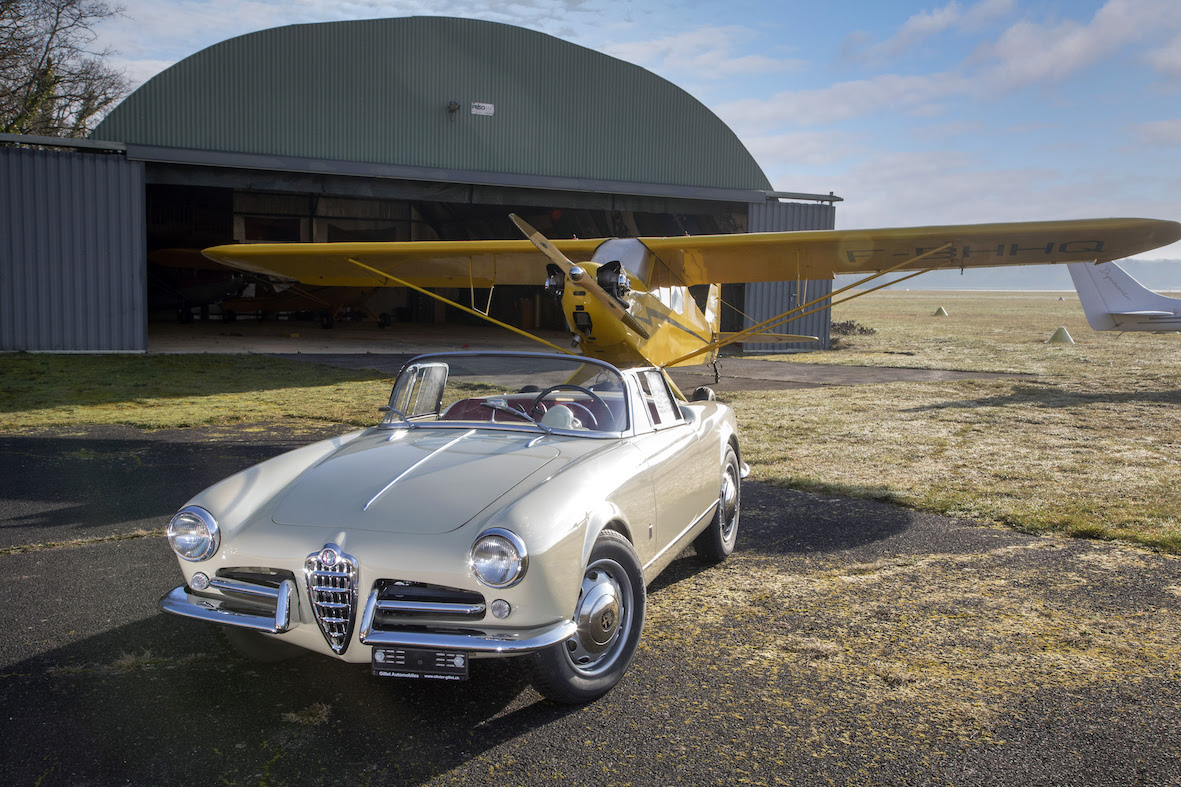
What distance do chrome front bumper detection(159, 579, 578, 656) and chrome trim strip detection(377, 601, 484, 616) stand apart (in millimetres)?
45

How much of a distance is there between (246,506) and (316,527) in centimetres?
Result: 44

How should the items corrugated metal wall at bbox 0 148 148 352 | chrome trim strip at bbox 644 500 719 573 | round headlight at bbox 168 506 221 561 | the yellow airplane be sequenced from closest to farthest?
round headlight at bbox 168 506 221 561 < chrome trim strip at bbox 644 500 719 573 < the yellow airplane < corrugated metal wall at bbox 0 148 148 352

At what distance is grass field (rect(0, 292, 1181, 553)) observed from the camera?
21.6 ft

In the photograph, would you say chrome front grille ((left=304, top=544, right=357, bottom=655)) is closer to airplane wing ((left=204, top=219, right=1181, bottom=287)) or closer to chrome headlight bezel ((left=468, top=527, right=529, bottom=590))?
chrome headlight bezel ((left=468, top=527, right=529, bottom=590))

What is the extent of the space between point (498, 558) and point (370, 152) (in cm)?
1737

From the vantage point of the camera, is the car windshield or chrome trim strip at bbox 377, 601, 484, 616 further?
the car windshield

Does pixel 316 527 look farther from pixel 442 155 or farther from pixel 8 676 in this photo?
pixel 442 155

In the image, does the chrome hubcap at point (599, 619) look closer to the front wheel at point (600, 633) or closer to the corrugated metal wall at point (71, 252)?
the front wheel at point (600, 633)

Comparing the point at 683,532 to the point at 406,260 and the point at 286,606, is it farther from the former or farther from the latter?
the point at 406,260

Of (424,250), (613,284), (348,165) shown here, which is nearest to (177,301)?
(348,165)

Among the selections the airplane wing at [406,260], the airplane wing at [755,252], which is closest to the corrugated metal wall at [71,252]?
the airplane wing at [406,260]

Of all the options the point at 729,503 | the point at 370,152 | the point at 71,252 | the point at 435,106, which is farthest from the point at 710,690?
the point at 435,106

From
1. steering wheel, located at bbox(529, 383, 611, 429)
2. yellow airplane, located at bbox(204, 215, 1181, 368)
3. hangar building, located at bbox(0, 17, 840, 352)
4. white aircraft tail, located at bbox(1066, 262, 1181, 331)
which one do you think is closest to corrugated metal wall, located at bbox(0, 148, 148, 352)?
hangar building, located at bbox(0, 17, 840, 352)

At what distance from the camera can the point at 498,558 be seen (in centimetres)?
280
